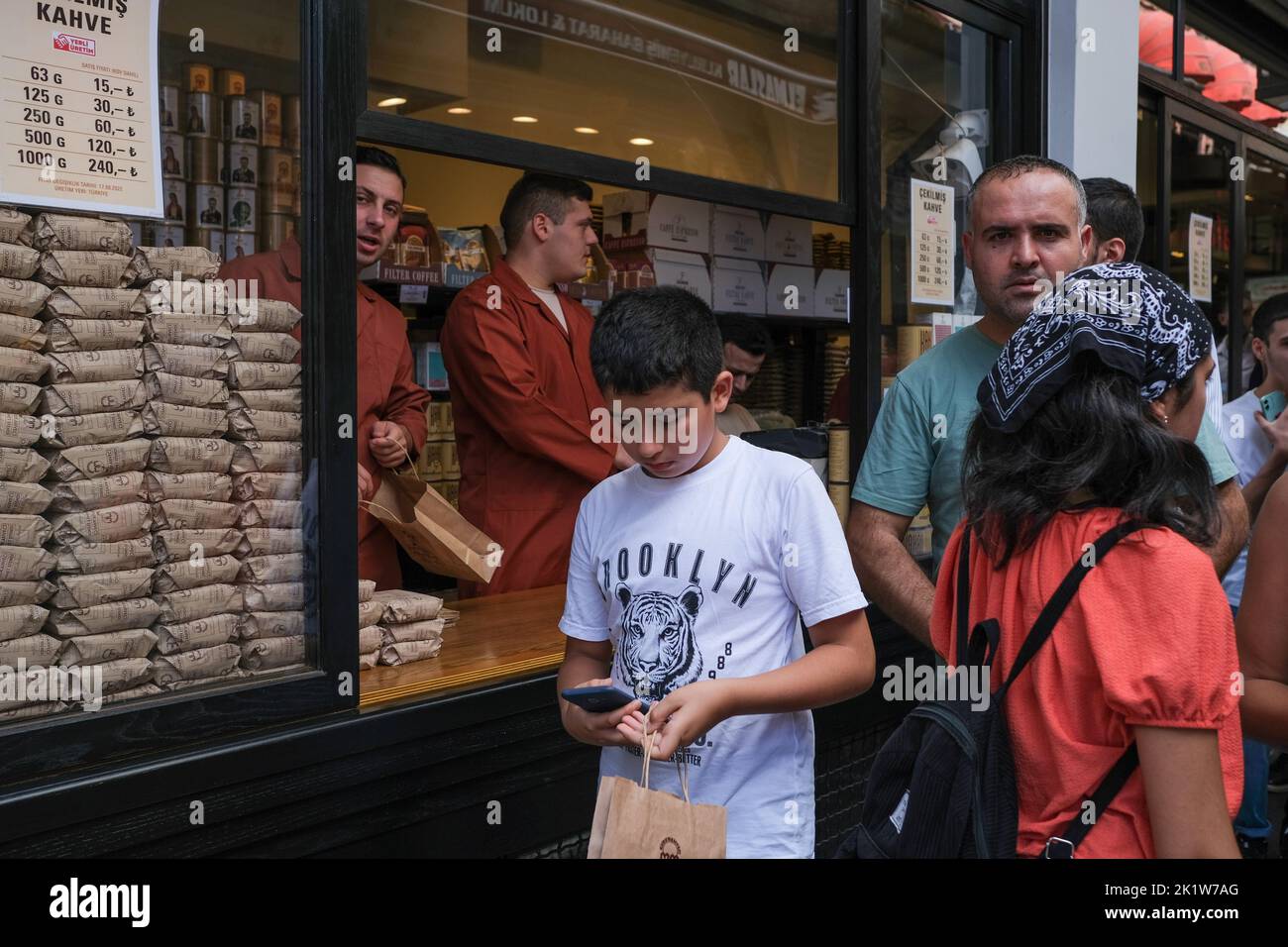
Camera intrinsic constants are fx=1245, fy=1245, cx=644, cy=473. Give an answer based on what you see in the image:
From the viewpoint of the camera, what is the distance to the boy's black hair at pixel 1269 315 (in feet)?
14.2

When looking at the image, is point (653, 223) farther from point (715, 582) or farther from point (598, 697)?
point (598, 697)

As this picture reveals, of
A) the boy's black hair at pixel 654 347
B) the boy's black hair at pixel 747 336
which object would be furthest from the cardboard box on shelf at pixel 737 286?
the boy's black hair at pixel 654 347

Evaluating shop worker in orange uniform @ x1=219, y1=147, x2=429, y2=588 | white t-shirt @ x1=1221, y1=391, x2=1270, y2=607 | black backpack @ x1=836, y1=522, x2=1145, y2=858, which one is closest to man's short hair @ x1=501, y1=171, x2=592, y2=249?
shop worker in orange uniform @ x1=219, y1=147, x2=429, y2=588

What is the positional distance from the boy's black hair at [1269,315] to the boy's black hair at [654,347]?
10.3 ft

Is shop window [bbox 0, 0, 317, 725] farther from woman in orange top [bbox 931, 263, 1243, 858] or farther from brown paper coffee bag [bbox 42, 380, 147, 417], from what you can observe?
woman in orange top [bbox 931, 263, 1243, 858]

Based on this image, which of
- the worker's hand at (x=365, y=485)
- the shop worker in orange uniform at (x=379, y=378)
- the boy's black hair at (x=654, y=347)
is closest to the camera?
the boy's black hair at (x=654, y=347)

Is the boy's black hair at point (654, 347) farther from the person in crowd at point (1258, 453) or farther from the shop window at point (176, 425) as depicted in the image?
the person in crowd at point (1258, 453)

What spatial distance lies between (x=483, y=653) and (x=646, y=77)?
9.06 feet

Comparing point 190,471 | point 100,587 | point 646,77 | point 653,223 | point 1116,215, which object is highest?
point 646,77

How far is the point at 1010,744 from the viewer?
1515 millimetres

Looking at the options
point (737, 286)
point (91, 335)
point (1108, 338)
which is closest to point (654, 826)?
point (1108, 338)

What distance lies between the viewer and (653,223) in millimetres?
5645

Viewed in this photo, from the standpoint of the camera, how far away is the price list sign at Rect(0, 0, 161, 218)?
213 cm

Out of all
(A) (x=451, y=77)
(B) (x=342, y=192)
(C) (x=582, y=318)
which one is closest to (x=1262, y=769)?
(C) (x=582, y=318)
